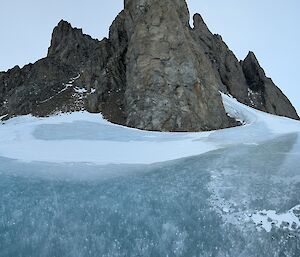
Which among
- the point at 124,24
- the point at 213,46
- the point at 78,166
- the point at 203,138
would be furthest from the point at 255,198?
the point at 213,46

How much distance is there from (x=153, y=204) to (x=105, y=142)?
6.43 meters

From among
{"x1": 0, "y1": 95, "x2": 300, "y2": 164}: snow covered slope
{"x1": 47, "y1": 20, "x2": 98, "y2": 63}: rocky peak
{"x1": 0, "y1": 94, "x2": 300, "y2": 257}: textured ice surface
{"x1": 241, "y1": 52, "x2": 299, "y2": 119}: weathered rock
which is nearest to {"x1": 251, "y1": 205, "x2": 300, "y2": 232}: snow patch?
{"x1": 0, "y1": 94, "x2": 300, "y2": 257}: textured ice surface

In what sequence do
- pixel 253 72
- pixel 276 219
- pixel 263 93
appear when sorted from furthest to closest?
pixel 253 72 < pixel 263 93 < pixel 276 219

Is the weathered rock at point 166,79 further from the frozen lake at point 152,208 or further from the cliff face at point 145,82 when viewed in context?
the frozen lake at point 152,208

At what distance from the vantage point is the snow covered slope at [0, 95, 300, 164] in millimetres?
11312

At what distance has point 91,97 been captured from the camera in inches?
1036

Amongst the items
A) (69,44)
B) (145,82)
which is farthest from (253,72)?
(145,82)

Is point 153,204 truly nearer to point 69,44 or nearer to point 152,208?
point 152,208

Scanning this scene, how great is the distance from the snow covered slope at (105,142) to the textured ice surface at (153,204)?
139mm

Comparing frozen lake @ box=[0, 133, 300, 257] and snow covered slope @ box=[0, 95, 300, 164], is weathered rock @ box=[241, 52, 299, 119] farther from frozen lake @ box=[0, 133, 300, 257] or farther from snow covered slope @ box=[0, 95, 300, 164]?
frozen lake @ box=[0, 133, 300, 257]

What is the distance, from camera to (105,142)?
13.8 metres

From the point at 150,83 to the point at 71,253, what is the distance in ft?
57.2

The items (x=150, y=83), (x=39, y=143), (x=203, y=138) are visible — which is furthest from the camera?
(x=150, y=83)

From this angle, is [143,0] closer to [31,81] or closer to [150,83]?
[150,83]
